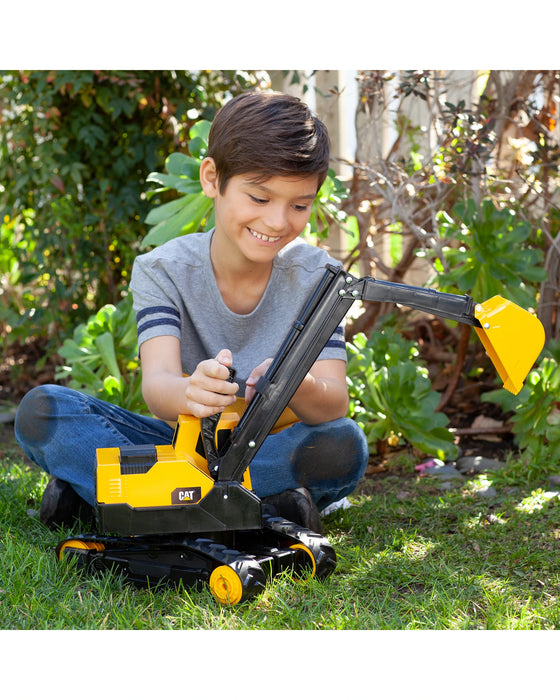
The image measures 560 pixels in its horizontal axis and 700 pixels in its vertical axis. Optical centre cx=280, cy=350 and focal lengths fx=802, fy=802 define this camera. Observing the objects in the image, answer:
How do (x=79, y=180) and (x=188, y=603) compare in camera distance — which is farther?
(x=79, y=180)

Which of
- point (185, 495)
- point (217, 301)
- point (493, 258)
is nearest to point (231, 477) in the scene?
point (185, 495)

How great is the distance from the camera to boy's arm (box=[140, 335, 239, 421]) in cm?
166

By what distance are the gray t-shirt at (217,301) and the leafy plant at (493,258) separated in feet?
3.33

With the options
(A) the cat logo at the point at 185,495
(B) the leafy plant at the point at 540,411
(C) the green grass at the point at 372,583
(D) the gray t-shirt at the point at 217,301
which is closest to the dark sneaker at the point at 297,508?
(C) the green grass at the point at 372,583

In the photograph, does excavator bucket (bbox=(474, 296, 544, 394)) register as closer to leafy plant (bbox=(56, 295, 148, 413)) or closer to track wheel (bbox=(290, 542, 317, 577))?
track wheel (bbox=(290, 542, 317, 577))

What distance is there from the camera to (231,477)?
1798mm

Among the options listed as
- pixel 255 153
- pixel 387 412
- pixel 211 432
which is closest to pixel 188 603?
pixel 211 432

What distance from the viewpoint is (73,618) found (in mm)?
1676

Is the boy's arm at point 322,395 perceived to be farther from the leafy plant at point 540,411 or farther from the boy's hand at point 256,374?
the leafy plant at point 540,411

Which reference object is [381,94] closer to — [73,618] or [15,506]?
[15,506]

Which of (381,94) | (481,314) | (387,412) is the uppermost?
(381,94)

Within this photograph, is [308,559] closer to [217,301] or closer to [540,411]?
[217,301]

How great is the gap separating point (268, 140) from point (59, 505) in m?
1.18

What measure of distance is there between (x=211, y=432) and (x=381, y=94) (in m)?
2.21
